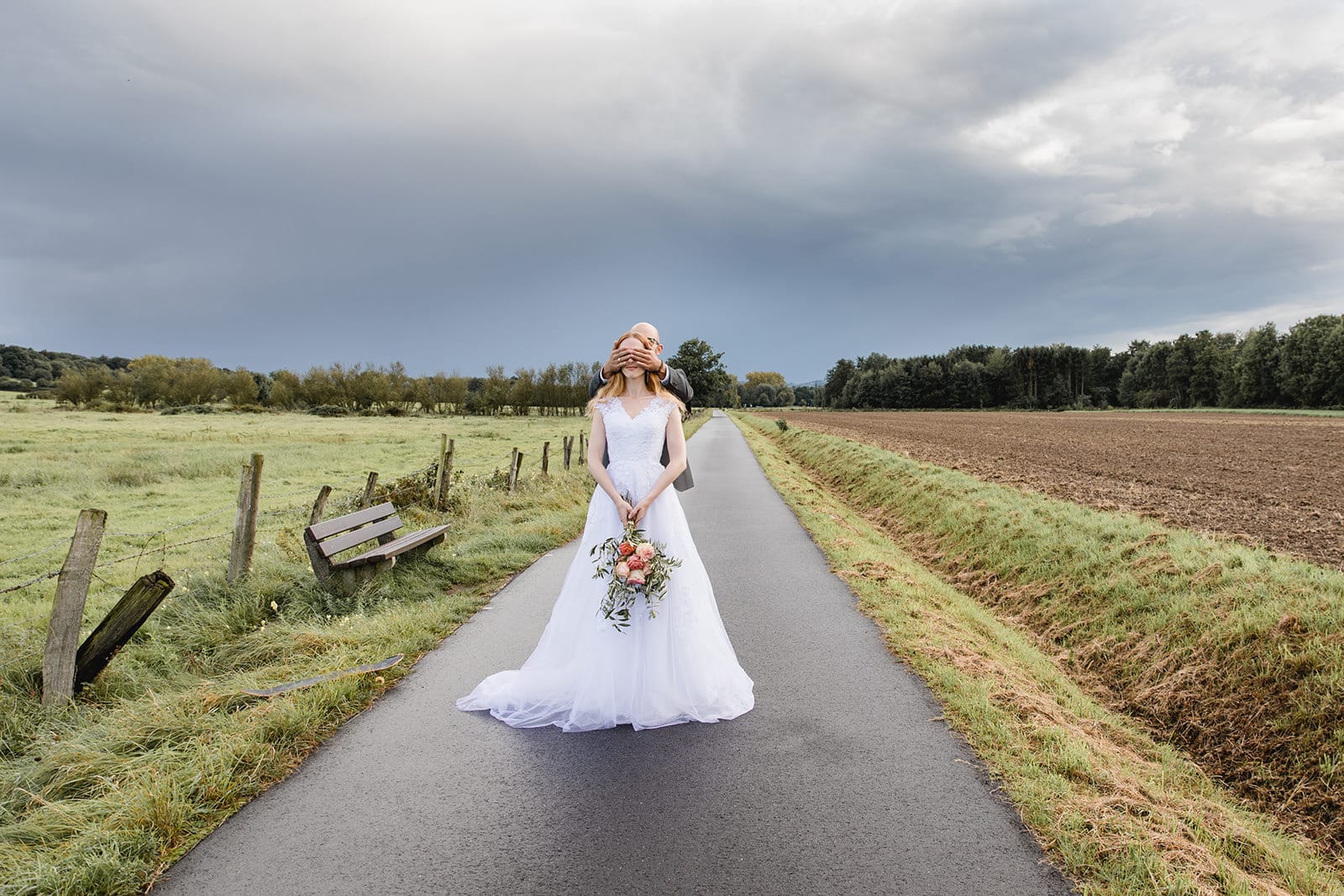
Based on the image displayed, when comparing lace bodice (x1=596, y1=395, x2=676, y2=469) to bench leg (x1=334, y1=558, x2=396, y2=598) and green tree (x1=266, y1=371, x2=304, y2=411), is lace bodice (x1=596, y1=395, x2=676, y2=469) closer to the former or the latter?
bench leg (x1=334, y1=558, x2=396, y2=598)

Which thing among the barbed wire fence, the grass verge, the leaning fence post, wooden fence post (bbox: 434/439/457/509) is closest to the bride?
the grass verge

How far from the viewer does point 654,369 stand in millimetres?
4594

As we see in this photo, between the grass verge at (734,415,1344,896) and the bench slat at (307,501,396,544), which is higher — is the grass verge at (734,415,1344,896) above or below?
below

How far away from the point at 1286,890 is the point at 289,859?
4194 millimetres

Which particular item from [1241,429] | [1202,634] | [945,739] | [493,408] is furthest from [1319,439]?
[493,408]

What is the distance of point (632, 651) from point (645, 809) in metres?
1.27

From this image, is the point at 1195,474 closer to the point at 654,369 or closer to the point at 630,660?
the point at 654,369

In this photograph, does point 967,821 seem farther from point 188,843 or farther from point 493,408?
point 493,408

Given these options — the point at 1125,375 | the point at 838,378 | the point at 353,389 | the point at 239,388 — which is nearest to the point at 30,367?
the point at 239,388

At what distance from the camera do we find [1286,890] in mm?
2846

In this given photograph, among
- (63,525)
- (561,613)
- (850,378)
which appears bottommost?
(63,525)

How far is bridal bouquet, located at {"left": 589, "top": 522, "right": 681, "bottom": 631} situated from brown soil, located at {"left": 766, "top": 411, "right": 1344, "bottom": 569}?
781 centimetres

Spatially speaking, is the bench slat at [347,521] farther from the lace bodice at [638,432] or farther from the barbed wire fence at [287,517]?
the lace bodice at [638,432]

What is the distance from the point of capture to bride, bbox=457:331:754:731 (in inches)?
166
